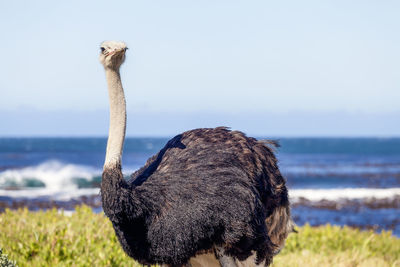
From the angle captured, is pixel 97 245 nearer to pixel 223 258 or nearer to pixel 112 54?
pixel 223 258

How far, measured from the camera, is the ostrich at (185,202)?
4656 mm

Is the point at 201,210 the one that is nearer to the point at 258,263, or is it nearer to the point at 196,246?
the point at 196,246

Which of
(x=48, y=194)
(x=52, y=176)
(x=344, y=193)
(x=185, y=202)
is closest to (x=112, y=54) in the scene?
(x=185, y=202)

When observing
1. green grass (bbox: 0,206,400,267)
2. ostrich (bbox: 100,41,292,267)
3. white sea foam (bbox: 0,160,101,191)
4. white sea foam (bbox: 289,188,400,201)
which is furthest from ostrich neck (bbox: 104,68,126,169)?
white sea foam (bbox: 0,160,101,191)

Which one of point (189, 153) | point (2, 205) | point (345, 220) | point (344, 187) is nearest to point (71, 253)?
point (189, 153)

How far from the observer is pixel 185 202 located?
15.7ft

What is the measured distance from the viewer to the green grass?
6473 millimetres

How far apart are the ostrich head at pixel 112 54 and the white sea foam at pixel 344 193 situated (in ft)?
65.9

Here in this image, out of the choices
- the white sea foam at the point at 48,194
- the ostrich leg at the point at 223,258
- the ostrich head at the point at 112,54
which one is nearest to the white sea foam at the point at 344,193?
the white sea foam at the point at 48,194

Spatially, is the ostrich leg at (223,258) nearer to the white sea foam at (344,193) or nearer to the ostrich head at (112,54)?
the ostrich head at (112,54)

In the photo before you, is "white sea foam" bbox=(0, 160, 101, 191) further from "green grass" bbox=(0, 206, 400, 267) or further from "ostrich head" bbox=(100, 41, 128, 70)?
"ostrich head" bbox=(100, 41, 128, 70)

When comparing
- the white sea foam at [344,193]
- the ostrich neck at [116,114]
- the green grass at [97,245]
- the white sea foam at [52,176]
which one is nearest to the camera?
the ostrich neck at [116,114]

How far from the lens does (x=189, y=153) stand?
526cm

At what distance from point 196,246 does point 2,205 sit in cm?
1745
